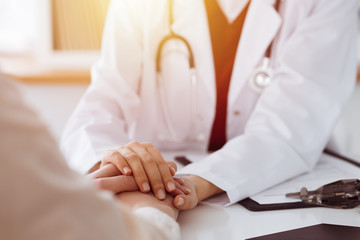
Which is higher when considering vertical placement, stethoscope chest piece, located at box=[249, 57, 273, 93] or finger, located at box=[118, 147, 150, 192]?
stethoscope chest piece, located at box=[249, 57, 273, 93]

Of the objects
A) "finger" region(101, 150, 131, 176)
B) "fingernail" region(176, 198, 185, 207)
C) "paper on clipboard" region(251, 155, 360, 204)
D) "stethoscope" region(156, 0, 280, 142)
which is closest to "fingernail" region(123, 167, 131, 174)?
"finger" region(101, 150, 131, 176)

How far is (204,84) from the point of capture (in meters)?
1.06

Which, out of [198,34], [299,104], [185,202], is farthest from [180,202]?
[198,34]

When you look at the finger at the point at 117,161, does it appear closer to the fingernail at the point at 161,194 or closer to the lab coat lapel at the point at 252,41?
the fingernail at the point at 161,194

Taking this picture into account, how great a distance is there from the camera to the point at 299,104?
89cm

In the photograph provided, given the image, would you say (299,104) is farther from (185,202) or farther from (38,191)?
(38,191)

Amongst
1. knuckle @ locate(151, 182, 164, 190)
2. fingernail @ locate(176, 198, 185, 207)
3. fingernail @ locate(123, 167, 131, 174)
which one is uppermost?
fingernail @ locate(123, 167, 131, 174)

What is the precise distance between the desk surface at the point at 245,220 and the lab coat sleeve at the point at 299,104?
124 millimetres

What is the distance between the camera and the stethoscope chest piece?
3.34 feet

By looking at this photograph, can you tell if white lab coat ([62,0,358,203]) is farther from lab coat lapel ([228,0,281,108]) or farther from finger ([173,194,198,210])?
finger ([173,194,198,210])

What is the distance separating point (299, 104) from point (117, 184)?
1.65ft

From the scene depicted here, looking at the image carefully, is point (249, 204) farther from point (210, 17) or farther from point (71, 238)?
point (210, 17)

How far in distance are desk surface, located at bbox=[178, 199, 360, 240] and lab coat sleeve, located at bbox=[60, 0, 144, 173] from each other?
36 cm

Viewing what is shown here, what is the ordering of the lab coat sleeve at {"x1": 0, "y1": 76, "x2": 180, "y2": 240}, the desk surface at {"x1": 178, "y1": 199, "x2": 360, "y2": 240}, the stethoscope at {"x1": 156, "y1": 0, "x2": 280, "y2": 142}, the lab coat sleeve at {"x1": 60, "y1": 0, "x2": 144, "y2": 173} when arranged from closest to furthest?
1. the lab coat sleeve at {"x1": 0, "y1": 76, "x2": 180, "y2": 240}
2. the desk surface at {"x1": 178, "y1": 199, "x2": 360, "y2": 240}
3. the lab coat sleeve at {"x1": 60, "y1": 0, "x2": 144, "y2": 173}
4. the stethoscope at {"x1": 156, "y1": 0, "x2": 280, "y2": 142}
